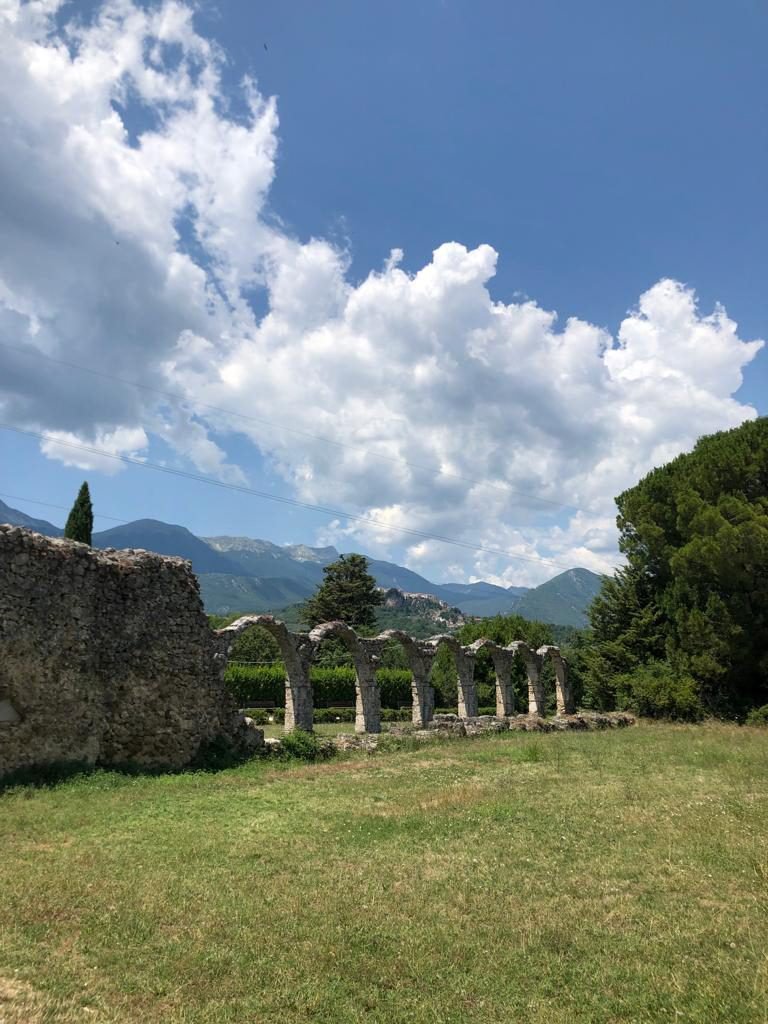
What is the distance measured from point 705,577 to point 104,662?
2269 cm

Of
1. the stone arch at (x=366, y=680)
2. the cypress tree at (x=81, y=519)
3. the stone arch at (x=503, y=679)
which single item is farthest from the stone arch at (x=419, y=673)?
the cypress tree at (x=81, y=519)

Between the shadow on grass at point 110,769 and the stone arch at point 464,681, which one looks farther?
the stone arch at point 464,681

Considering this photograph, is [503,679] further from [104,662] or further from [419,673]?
[104,662]

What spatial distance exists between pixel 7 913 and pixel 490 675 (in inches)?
1263

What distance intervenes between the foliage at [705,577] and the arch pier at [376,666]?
445 cm

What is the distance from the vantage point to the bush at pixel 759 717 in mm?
24266

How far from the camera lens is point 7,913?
560 centimetres

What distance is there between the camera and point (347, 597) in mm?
62219

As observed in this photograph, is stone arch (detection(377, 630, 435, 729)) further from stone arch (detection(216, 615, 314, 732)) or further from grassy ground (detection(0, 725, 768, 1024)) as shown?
grassy ground (detection(0, 725, 768, 1024))

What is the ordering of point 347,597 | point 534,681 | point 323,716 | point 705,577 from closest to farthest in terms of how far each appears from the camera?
point 705,577 < point 323,716 < point 534,681 < point 347,597

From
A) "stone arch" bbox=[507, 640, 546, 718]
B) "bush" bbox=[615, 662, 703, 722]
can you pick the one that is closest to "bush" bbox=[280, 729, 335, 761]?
"bush" bbox=[615, 662, 703, 722]

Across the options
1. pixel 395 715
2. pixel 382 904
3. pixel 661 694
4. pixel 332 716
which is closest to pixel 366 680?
pixel 332 716

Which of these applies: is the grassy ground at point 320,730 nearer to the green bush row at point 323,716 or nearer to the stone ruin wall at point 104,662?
the green bush row at point 323,716

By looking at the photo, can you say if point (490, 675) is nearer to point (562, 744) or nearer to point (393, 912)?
point (562, 744)
